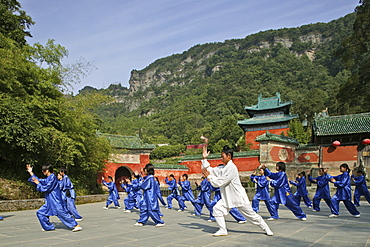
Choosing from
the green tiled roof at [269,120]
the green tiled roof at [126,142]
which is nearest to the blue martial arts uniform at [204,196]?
the green tiled roof at [126,142]

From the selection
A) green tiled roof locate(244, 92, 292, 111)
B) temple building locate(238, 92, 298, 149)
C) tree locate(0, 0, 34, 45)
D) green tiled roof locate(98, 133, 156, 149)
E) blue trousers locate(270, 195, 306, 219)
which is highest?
tree locate(0, 0, 34, 45)

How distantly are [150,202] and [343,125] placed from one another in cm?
1732

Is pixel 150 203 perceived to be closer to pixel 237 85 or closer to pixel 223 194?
pixel 223 194

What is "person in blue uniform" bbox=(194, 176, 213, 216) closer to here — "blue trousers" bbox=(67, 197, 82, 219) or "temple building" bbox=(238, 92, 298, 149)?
"blue trousers" bbox=(67, 197, 82, 219)

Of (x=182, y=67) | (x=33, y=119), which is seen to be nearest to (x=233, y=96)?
(x=33, y=119)

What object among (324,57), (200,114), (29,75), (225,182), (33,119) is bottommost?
(225,182)

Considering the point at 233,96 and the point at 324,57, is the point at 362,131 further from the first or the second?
the point at 324,57

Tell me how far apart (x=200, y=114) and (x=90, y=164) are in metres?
66.5

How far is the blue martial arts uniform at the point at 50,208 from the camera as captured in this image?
6.20 meters

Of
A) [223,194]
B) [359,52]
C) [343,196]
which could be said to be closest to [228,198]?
[223,194]

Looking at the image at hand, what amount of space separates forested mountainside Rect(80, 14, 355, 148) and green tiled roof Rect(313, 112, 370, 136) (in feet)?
40.5

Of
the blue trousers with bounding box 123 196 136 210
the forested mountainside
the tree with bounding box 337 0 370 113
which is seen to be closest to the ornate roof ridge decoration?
the tree with bounding box 337 0 370 113

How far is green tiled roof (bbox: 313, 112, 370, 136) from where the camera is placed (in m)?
19.5

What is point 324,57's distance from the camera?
95.1 meters
